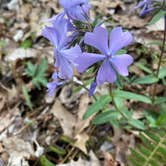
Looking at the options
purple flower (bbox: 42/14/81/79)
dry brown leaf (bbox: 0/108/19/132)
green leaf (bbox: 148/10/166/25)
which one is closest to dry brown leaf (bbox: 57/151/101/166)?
dry brown leaf (bbox: 0/108/19/132)

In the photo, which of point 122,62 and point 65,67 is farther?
point 65,67

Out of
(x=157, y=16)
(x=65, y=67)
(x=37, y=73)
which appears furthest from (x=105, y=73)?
(x=37, y=73)

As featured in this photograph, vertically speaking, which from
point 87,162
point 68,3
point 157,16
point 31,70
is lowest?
point 87,162

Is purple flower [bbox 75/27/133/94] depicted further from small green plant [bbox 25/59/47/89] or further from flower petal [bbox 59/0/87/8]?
small green plant [bbox 25/59/47/89]

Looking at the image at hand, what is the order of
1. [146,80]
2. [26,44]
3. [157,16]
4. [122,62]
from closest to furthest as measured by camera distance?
[122,62], [157,16], [146,80], [26,44]

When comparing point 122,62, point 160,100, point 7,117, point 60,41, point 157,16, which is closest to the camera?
point 122,62

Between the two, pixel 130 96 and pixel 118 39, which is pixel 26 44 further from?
pixel 118 39

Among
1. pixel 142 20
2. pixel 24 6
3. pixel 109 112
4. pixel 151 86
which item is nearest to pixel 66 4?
pixel 109 112
